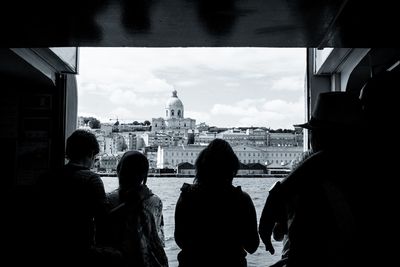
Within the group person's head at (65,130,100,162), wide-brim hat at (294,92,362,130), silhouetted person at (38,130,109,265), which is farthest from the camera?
person's head at (65,130,100,162)

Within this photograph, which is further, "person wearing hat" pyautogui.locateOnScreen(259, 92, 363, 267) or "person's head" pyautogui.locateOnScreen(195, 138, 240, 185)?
"person's head" pyautogui.locateOnScreen(195, 138, 240, 185)

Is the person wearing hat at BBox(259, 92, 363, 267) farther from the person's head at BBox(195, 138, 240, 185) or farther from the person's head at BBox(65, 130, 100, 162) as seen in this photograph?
the person's head at BBox(65, 130, 100, 162)

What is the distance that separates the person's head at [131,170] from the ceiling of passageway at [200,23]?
27.0 inches

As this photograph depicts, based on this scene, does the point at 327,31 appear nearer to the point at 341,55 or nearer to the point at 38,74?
the point at 341,55

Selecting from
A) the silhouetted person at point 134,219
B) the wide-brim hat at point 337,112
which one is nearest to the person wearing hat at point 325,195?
the wide-brim hat at point 337,112

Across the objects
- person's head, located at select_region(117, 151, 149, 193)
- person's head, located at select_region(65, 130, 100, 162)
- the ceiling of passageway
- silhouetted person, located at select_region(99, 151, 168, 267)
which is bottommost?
silhouetted person, located at select_region(99, 151, 168, 267)

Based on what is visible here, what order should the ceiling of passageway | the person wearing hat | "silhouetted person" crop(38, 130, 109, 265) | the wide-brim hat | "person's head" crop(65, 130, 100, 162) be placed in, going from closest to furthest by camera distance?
the person wearing hat, the wide-brim hat, "silhouetted person" crop(38, 130, 109, 265), "person's head" crop(65, 130, 100, 162), the ceiling of passageway

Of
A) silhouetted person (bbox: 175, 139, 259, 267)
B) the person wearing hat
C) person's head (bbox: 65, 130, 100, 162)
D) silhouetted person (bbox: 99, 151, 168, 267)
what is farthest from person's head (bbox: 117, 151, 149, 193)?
the person wearing hat

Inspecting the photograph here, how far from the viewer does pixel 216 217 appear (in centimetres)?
179

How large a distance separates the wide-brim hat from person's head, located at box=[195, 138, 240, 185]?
505 millimetres

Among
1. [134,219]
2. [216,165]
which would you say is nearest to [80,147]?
[134,219]

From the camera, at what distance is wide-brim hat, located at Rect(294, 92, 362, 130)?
1320 millimetres

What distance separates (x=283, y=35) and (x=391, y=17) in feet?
1.90

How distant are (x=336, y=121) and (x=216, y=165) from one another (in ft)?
1.96
